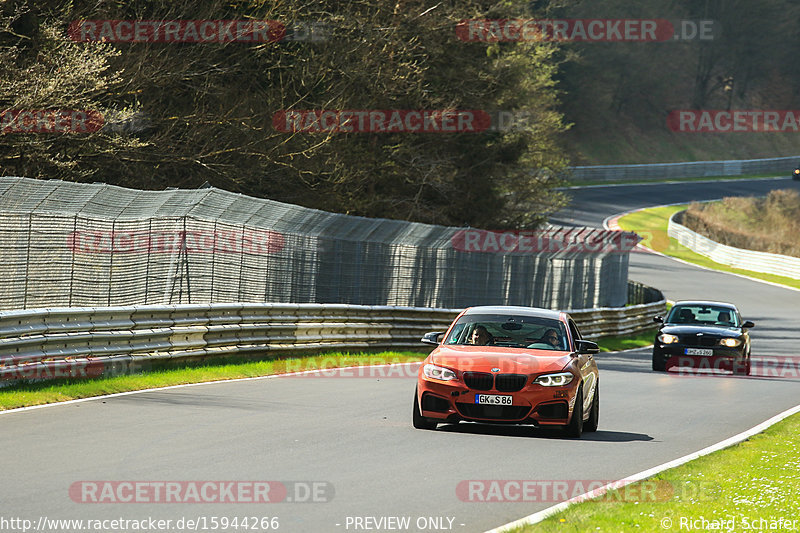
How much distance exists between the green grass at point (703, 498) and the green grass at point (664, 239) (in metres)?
49.7

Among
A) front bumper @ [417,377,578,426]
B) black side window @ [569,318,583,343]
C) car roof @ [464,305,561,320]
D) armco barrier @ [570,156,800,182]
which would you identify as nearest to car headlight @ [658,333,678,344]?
black side window @ [569,318,583,343]

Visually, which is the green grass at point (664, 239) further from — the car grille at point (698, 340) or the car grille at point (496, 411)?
the car grille at point (496, 411)

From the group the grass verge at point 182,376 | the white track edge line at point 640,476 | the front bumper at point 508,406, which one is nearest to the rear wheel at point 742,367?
the grass verge at point 182,376

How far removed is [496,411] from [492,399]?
14cm

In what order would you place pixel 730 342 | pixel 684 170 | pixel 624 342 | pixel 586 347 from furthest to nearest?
pixel 684 170 < pixel 624 342 < pixel 730 342 < pixel 586 347

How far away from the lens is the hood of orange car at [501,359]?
1288cm

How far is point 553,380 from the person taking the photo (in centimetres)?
1280

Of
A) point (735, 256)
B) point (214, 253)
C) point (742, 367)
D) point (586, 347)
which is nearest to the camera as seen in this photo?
point (586, 347)

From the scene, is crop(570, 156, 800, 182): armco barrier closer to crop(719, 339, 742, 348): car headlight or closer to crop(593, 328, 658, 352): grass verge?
crop(593, 328, 658, 352): grass verge

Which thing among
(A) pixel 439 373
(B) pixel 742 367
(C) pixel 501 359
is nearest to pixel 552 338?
(C) pixel 501 359

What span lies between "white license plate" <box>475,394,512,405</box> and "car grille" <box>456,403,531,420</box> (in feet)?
0.12

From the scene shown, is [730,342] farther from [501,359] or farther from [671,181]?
[671,181]

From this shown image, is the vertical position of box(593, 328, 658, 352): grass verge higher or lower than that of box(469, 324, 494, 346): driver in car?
lower

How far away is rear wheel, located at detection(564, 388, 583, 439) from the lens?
13.1m
